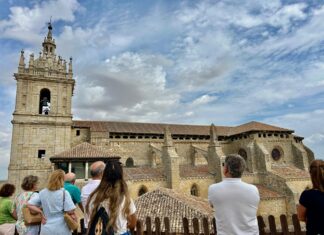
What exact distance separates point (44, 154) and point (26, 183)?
71.1 ft

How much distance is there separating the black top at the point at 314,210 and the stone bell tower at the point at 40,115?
24040 mm

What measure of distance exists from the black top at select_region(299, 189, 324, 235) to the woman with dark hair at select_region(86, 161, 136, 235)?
2.05 meters

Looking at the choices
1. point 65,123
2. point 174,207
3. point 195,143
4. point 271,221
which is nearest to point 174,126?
point 195,143

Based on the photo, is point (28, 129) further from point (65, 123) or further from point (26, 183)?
point (26, 183)

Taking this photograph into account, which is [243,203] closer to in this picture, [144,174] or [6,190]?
[6,190]

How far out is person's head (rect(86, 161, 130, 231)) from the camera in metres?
2.61

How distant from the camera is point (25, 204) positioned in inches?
147

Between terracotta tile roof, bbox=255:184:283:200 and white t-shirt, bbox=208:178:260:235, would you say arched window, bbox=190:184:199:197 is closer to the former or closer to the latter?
terracotta tile roof, bbox=255:184:283:200

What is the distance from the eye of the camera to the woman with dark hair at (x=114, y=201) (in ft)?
8.57

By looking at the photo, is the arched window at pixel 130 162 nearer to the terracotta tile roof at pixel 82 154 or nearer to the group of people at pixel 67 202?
the terracotta tile roof at pixel 82 154

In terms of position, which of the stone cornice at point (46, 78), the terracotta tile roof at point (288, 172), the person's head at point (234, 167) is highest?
the stone cornice at point (46, 78)

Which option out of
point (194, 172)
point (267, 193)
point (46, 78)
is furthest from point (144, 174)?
point (46, 78)

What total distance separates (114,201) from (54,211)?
1402 mm

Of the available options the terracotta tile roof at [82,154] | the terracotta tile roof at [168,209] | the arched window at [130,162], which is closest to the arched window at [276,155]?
the arched window at [130,162]
